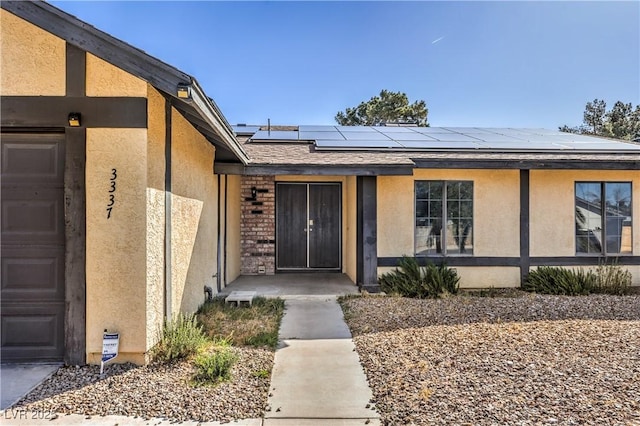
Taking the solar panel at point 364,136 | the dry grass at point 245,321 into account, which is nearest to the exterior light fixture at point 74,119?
the dry grass at point 245,321

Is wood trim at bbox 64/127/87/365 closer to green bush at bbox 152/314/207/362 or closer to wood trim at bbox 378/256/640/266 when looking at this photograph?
green bush at bbox 152/314/207/362

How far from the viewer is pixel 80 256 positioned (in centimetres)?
361

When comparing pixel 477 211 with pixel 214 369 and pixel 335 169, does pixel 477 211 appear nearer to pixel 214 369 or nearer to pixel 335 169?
pixel 335 169

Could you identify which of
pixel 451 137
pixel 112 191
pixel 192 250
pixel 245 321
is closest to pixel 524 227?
pixel 451 137

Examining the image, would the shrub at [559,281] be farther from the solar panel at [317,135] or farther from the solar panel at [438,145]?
the solar panel at [317,135]

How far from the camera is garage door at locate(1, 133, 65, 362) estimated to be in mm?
3725

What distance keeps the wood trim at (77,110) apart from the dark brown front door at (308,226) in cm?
574

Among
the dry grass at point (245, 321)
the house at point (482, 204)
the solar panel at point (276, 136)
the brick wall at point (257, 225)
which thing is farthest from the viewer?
the solar panel at point (276, 136)

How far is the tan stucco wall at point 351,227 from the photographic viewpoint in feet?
25.3

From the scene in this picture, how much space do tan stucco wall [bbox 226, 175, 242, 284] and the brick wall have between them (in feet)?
0.73

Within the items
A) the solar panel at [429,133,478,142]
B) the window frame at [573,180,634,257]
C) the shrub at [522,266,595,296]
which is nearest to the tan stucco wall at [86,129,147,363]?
the shrub at [522,266,595,296]

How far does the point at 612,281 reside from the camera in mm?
7062

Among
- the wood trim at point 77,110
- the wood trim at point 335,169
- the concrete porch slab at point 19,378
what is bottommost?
the concrete porch slab at point 19,378

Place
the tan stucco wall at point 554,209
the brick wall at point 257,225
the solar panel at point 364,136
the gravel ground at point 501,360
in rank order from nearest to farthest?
1. the gravel ground at point 501,360
2. the tan stucco wall at point 554,209
3. the brick wall at point 257,225
4. the solar panel at point 364,136
